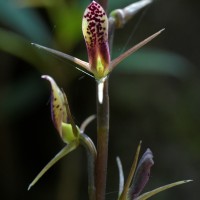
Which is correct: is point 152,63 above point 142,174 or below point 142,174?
below

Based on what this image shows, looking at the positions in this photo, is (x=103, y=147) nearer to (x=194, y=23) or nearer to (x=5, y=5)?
(x=5, y=5)

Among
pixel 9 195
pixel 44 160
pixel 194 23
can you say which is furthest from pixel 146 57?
pixel 9 195

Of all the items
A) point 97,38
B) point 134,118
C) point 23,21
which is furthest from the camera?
point 134,118

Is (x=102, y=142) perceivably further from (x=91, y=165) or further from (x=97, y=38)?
(x=97, y=38)

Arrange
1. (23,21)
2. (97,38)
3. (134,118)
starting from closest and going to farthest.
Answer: (97,38) < (23,21) < (134,118)

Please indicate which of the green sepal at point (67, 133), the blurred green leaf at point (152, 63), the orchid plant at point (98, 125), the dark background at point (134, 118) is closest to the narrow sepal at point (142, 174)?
the orchid plant at point (98, 125)

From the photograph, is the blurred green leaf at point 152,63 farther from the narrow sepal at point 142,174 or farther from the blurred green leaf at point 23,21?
the narrow sepal at point 142,174

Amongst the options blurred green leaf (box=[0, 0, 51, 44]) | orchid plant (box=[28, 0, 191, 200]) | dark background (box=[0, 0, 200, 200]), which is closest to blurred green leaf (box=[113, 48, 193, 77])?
dark background (box=[0, 0, 200, 200])

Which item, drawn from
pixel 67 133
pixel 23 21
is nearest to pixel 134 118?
pixel 23 21
